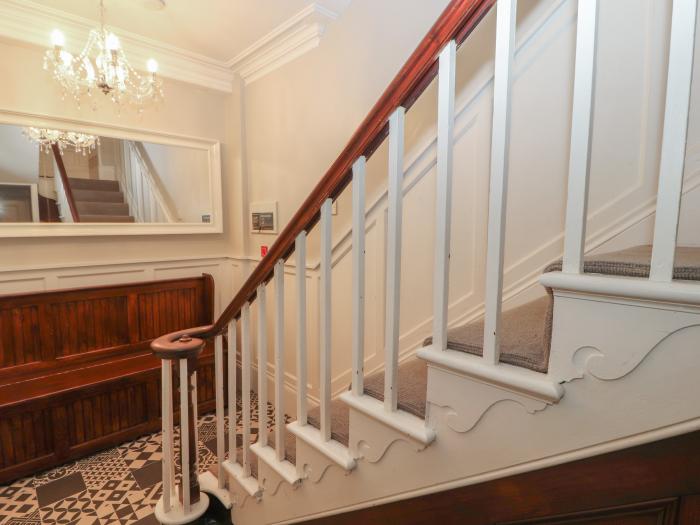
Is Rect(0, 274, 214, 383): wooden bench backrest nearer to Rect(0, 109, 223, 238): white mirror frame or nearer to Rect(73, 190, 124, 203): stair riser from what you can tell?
Rect(0, 109, 223, 238): white mirror frame

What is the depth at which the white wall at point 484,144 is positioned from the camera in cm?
123

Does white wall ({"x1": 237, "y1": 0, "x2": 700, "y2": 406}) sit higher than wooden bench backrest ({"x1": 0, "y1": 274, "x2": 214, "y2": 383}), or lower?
higher

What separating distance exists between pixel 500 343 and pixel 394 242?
1.01ft

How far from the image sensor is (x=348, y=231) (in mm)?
2090

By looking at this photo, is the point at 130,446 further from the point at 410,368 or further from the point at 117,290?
the point at 410,368

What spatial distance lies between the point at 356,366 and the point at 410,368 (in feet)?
1.20

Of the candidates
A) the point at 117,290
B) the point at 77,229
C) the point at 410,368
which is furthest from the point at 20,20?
the point at 410,368

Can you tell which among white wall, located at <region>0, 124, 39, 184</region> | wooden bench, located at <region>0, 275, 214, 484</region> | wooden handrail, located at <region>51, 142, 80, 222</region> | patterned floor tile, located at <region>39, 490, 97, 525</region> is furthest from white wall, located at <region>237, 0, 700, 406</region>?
white wall, located at <region>0, 124, 39, 184</region>

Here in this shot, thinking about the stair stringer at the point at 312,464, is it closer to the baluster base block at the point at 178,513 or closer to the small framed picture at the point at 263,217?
the baluster base block at the point at 178,513

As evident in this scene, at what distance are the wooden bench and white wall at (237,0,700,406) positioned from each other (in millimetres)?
1250

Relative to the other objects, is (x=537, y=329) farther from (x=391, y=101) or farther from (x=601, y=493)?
(x=391, y=101)

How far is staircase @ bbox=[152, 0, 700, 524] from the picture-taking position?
50cm

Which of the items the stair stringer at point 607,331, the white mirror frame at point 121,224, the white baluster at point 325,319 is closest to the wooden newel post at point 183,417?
Answer: the white baluster at point 325,319

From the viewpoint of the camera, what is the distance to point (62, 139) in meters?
2.45
